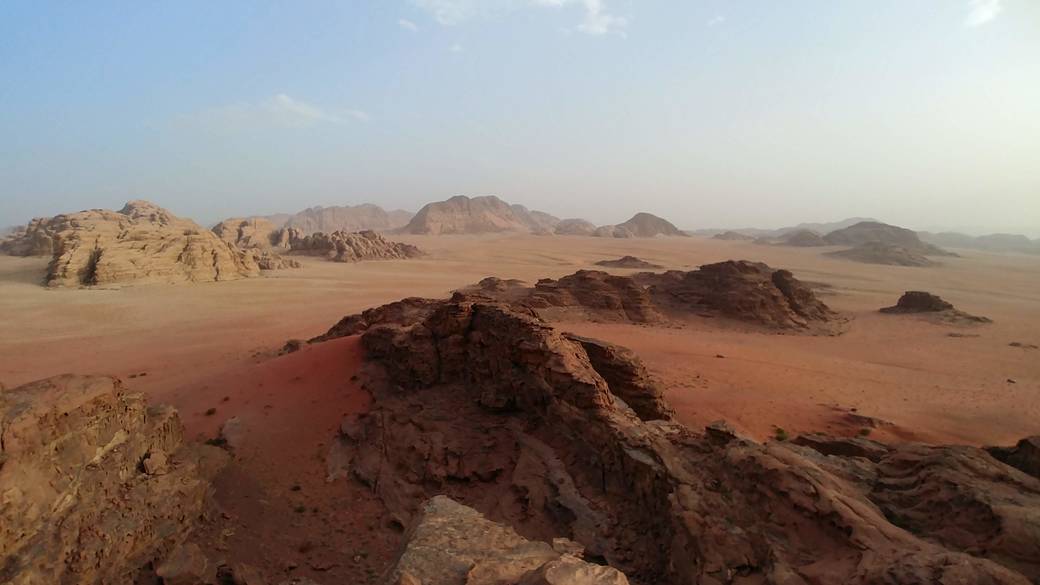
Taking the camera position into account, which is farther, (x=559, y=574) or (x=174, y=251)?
(x=174, y=251)

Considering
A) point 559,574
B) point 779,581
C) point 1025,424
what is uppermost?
point 559,574

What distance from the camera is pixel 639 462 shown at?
657cm

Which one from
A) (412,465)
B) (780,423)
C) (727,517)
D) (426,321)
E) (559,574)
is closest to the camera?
(559,574)

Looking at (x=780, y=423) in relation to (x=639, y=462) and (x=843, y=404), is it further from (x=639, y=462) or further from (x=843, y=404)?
(x=639, y=462)

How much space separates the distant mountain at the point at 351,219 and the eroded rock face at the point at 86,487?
146001 millimetres

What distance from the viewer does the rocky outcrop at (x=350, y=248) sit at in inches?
2090

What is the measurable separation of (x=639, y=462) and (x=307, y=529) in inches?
186

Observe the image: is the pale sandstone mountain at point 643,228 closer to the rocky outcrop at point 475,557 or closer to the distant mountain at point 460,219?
the distant mountain at point 460,219

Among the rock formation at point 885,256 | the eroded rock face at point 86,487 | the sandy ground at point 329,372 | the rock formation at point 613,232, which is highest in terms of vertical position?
the rock formation at point 613,232

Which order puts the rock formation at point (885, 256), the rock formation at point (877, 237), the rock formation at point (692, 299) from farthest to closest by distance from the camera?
1. the rock formation at point (877, 237)
2. the rock formation at point (885, 256)
3. the rock formation at point (692, 299)

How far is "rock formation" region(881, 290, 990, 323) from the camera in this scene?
86.4 ft

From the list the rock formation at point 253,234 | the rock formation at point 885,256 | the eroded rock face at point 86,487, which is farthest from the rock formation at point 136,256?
the rock formation at point 885,256

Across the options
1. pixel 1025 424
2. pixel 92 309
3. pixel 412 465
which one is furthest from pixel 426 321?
pixel 92 309

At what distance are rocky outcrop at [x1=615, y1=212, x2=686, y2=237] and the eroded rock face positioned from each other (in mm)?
114900
